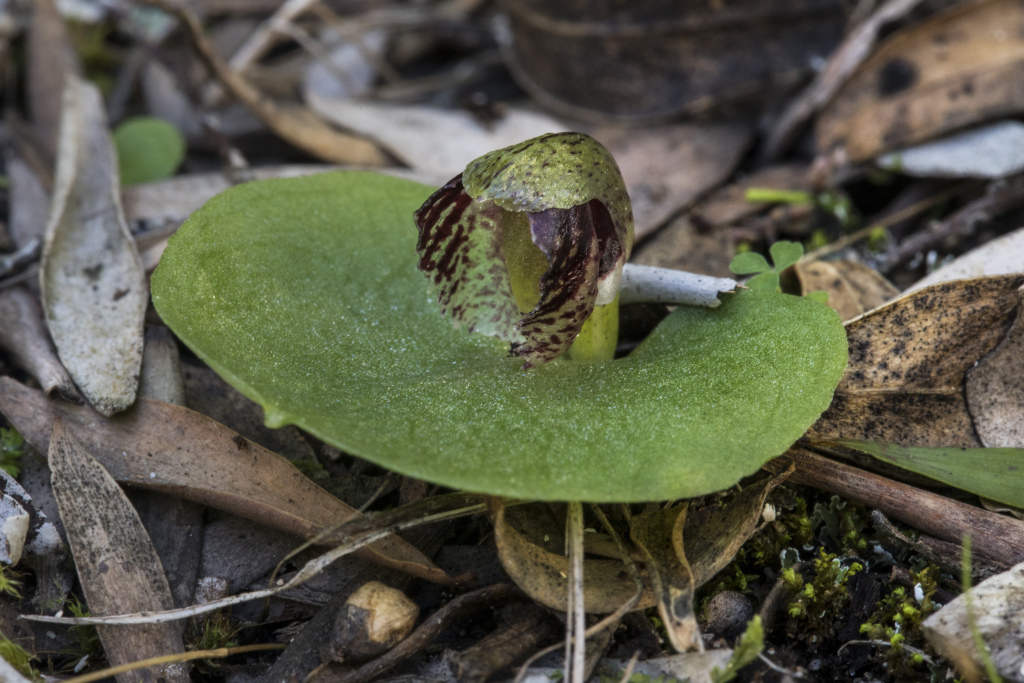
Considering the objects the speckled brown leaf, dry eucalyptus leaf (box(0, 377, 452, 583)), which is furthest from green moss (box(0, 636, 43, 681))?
the speckled brown leaf

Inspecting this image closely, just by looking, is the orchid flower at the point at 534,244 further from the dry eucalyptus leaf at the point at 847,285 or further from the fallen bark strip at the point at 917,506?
the dry eucalyptus leaf at the point at 847,285

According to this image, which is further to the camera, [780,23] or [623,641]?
[780,23]

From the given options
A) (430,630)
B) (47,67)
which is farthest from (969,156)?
(47,67)

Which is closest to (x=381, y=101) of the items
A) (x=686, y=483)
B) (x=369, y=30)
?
(x=369, y=30)

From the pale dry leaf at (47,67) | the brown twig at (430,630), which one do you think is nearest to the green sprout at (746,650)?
the brown twig at (430,630)

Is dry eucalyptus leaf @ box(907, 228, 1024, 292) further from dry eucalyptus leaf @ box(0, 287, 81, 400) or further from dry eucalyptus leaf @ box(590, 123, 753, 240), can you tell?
dry eucalyptus leaf @ box(0, 287, 81, 400)

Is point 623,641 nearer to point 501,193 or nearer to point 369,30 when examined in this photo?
point 501,193

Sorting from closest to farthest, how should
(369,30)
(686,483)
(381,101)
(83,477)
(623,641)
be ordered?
(686,483), (623,641), (83,477), (381,101), (369,30)
